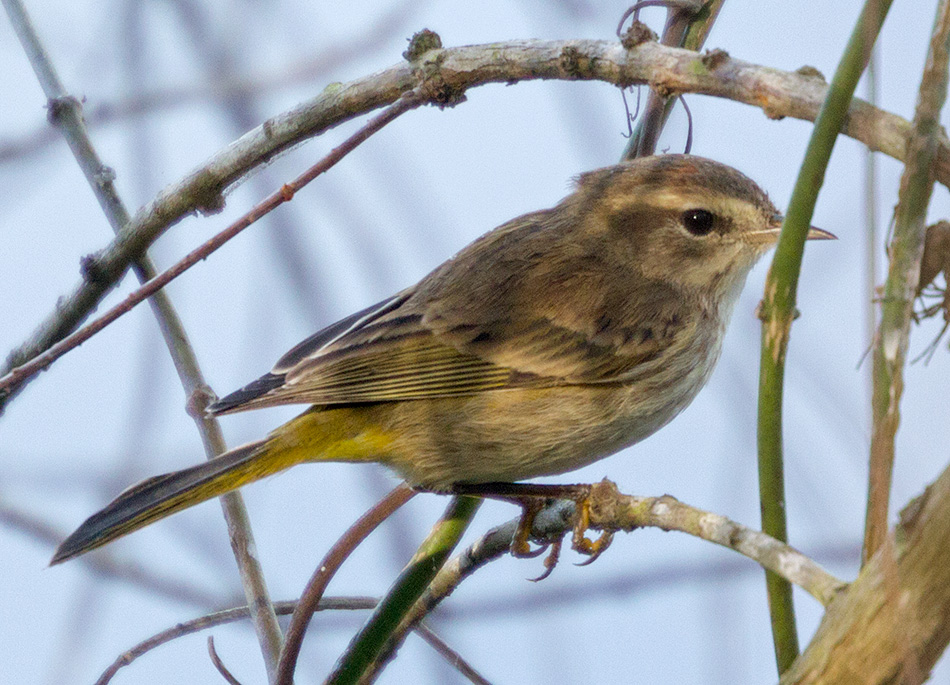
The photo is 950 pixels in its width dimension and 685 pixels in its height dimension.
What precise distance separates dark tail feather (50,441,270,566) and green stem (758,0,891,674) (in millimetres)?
1807

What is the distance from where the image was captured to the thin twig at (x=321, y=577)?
8.27ft

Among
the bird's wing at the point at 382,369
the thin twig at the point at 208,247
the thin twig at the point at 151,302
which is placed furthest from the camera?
the bird's wing at the point at 382,369

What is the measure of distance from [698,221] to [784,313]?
7.75ft

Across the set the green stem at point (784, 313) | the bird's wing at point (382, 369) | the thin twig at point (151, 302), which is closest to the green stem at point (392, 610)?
the thin twig at point (151, 302)

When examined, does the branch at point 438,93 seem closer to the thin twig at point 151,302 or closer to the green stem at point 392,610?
the thin twig at point 151,302

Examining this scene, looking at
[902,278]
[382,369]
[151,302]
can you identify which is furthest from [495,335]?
[902,278]

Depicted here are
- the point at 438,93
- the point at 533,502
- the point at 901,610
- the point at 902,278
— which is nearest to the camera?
the point at 901,610

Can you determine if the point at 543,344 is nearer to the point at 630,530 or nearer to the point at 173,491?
the point at 630,530

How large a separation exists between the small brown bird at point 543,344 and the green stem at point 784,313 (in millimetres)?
1839

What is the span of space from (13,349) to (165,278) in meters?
0.92

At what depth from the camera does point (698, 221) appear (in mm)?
3869

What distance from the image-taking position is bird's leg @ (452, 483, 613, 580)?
3.24 metres

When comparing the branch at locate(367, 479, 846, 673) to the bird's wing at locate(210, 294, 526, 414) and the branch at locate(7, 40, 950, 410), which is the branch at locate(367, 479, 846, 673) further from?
the branch at locate(7, 40, 950, 410)

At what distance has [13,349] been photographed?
2975 mm
